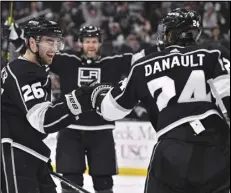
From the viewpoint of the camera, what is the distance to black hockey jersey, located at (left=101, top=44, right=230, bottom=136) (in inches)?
93.7

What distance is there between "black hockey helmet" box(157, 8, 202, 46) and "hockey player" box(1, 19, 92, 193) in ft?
1.46

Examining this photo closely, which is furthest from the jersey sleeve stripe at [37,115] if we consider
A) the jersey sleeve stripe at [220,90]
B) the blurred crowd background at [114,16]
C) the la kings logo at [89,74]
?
the blurred crowd background at [114,16]

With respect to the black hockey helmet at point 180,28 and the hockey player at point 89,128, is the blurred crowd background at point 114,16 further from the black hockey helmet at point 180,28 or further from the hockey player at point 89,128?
the black hockey helmet at point 180,28

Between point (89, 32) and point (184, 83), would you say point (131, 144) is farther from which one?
point (184, 83)

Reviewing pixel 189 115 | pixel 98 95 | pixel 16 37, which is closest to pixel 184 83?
pixel 189 115

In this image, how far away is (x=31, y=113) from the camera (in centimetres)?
265

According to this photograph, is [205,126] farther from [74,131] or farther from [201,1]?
[201,1]

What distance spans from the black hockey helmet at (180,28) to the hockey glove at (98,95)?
349 millimetres

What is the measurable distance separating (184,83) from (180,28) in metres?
0.27

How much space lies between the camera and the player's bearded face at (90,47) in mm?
4312

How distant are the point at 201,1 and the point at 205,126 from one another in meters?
5.71

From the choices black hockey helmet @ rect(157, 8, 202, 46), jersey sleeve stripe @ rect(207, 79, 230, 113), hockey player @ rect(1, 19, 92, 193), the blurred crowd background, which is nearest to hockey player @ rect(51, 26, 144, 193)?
hockey player @ rect(1, 19, 92, 193)

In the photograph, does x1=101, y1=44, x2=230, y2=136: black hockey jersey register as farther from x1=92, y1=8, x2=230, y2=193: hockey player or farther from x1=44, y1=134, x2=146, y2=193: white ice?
x1=44, y1=134, x2=146, y2=193: white ice

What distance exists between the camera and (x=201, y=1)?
311 inches
